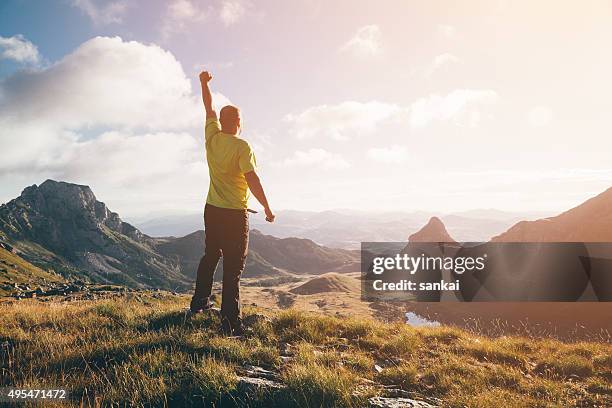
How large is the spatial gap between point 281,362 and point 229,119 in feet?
14.6

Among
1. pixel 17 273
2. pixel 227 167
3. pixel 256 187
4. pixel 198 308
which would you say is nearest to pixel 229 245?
pixel 256 187

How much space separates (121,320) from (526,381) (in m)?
7.60

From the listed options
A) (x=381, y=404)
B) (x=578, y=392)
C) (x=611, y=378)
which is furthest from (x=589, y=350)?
(x=381, y=404)

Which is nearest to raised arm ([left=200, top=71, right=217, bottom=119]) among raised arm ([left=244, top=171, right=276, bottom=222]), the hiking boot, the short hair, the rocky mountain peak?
the short hair

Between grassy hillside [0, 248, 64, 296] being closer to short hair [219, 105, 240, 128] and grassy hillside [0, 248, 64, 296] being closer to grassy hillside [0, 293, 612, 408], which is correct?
grassy hillside [0, 293, 612, 408]

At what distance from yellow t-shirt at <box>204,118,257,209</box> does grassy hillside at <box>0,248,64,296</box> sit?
152328 millimetres

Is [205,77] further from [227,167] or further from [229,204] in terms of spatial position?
[229,204]

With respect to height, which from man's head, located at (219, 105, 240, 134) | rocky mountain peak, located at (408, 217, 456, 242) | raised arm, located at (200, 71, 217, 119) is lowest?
rocky mountain peak, located at (408, 217, 456, 242)

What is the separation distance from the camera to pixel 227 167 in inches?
257

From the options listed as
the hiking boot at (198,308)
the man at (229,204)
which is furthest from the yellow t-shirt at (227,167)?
the hiking boot at (198,308)

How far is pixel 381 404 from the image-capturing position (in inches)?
171

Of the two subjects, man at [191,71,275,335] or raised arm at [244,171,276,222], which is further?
man at [191,71,275,335]

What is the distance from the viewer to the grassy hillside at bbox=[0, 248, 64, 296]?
5316 inches

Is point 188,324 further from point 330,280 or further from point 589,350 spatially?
point 330,280
